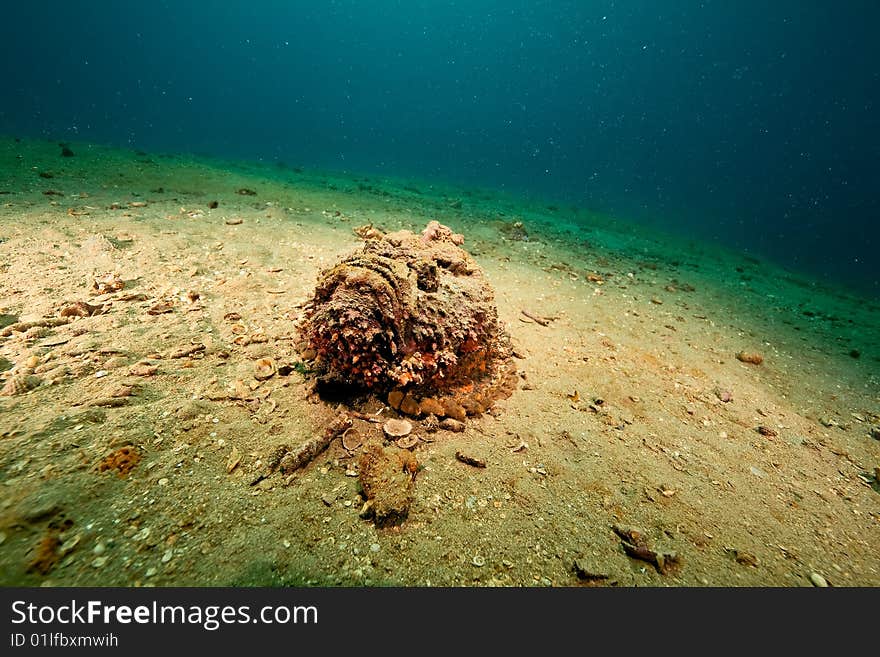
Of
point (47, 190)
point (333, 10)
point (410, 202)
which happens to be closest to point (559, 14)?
point (333, 10)

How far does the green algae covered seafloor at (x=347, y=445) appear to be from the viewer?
1896mm

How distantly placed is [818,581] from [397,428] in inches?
117

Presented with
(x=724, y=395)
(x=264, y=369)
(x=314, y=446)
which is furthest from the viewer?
(x=724, y=395)

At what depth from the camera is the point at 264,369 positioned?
10.7ft

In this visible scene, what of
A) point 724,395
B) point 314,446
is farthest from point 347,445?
point 724,395

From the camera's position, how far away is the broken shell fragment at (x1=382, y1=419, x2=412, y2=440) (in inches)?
111

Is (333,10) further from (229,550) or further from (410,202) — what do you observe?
(229,550)

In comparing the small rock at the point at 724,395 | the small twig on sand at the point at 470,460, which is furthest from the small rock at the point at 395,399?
the small rock at the point at 724,395

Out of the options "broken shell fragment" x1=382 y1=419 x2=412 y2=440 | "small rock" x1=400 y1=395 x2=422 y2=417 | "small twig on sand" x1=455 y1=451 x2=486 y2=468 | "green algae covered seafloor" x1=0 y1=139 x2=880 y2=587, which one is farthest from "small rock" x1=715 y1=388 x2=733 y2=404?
"broken shell fragment" x1=382 y1=419 x2=412 y2=440

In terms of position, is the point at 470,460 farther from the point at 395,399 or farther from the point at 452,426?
the point at 395,399

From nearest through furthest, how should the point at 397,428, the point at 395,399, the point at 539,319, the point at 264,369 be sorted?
the point at 397,428
the point at 395,399
the point at 264,369
the point at 539,319

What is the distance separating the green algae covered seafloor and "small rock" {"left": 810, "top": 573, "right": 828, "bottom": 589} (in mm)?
20

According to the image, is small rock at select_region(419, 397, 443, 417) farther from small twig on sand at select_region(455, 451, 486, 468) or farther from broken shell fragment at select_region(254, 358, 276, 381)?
broken shell fragment at select_region(254, 358, 276, 381)
